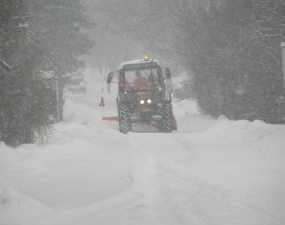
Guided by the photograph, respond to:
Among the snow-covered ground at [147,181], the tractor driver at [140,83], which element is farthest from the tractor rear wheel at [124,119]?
the snow-covered ground at [147,181]

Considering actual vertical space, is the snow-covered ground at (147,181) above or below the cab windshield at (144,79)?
below

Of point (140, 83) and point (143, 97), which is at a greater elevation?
point (140, 83)

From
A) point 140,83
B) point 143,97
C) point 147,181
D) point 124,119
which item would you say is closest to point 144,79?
point 140,83

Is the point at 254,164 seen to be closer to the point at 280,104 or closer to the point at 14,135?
the point at 14,135

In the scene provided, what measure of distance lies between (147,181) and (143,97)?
23.1 ft

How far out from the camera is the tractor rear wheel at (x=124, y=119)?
452 inches

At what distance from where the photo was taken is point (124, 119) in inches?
452

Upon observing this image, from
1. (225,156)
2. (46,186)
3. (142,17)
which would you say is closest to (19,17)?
(46,186)

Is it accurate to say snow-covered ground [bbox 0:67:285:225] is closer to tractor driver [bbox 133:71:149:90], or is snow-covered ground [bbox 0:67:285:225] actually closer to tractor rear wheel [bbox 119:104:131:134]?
tractor rear wheel [bbox 119:104:131:134]

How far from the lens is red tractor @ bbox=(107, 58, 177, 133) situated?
452 inches

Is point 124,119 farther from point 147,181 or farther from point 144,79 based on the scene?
point 147,181


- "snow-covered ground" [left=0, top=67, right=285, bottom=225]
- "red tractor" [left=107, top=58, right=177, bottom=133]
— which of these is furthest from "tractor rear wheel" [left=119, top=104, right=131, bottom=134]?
"snow-covered ground" [left=0, top=67, right=285, bottom=225]

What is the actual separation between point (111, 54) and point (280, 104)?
40193 millimetres

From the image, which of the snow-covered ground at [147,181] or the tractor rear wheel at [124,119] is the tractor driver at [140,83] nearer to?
the tractor rear wheel at [124,119]
